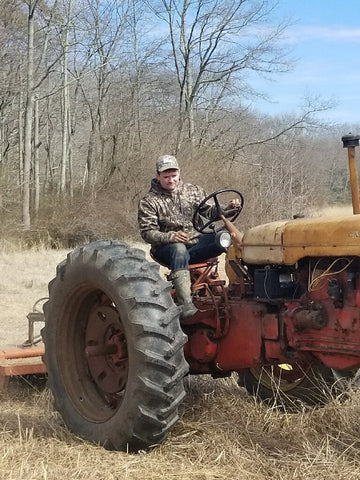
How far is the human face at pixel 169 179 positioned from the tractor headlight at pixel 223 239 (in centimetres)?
63

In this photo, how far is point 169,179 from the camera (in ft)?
15.4

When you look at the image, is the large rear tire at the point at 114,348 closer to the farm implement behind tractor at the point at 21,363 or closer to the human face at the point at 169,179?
the farm implement behind tractor at the point at 21,363

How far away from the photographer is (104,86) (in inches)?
950

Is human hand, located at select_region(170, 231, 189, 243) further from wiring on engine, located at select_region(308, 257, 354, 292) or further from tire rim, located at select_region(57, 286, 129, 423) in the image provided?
wiring on engine, located at select_region(308, 257, 354, 292)

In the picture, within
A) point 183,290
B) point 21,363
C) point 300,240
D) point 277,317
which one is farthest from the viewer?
point 21,363

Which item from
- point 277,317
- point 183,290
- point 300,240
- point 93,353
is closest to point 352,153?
point 300,240

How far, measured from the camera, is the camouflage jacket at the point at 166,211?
448 cm

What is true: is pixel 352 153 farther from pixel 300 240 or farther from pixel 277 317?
pixel 277 317

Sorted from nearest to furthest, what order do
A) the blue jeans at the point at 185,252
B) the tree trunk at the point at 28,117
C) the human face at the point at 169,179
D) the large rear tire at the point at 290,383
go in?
the blue jeans at the point at 185,252 → the large rear tire at the point at 290,383 → the human face at the point at 169,179 → the tree trunk at the point at 28,117

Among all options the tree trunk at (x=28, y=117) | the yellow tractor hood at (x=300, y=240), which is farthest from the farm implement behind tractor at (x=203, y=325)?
the tree trunk at (x=28, y=117)

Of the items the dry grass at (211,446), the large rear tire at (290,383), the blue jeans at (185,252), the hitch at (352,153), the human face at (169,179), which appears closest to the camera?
the dry grass at (211,446)

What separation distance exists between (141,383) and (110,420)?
382 millimetres

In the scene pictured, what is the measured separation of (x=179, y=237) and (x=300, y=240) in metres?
0.93

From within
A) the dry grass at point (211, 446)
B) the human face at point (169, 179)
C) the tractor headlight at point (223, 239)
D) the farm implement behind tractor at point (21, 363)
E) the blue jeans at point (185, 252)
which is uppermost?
the human face at point (169, 179)
